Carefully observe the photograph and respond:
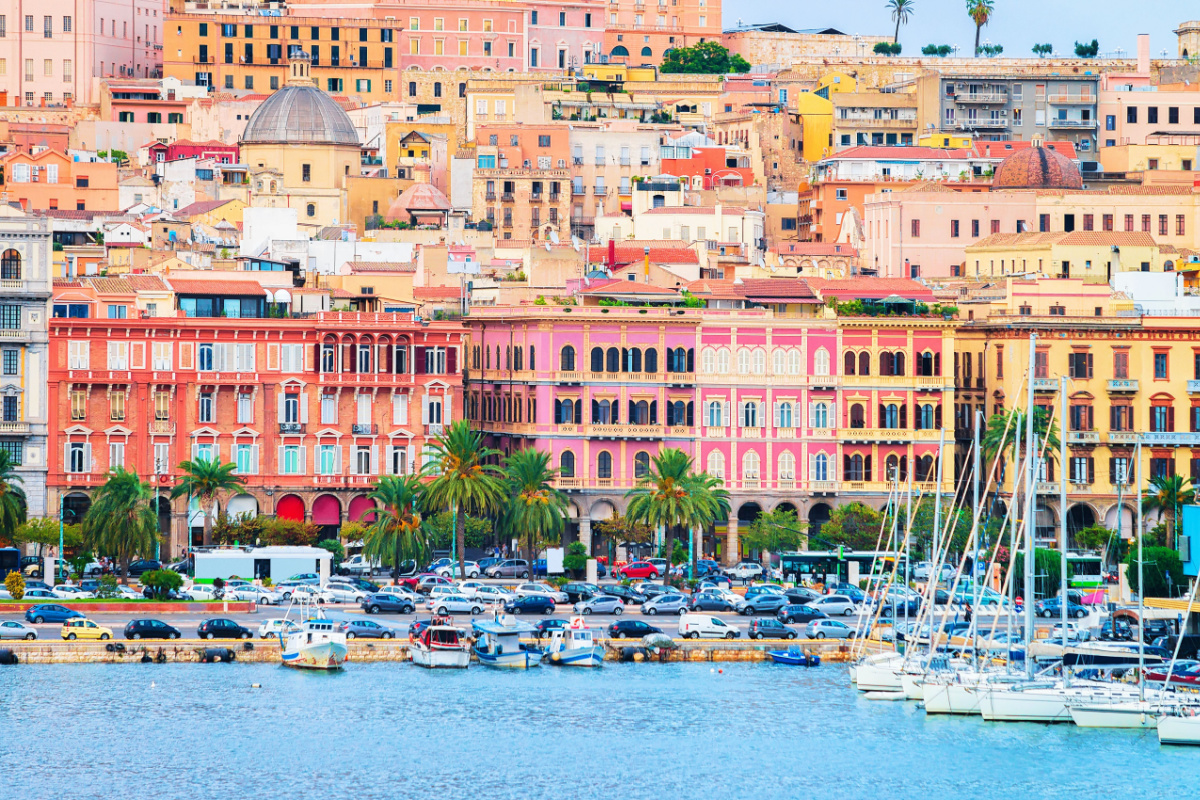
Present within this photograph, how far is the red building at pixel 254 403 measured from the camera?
120 metres

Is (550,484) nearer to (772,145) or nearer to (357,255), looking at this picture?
(357,255)

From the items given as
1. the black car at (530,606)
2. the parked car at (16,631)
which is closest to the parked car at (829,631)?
the black car at (530,606)

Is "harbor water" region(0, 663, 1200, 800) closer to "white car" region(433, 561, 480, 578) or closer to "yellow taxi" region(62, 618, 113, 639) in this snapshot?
"yellow taxi" region(62, 618, 113, 639)

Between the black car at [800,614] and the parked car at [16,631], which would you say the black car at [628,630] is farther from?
the parked car at [16,631]

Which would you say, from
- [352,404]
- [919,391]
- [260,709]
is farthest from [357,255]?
[260,709]

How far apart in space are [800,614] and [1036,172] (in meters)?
63.3

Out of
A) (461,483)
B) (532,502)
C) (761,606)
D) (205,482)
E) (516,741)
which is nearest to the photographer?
(516,741)

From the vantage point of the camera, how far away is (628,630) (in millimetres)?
98312

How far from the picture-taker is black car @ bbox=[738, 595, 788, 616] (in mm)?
105125

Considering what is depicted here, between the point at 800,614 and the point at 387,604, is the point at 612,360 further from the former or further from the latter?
the point at 387,604

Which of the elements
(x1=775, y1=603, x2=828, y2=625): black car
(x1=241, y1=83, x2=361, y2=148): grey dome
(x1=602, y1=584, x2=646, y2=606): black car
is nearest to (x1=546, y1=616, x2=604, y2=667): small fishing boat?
(x1=775, y1=603, x2=828, y2=625): black car

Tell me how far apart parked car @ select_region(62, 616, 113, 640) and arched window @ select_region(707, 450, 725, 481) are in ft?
122

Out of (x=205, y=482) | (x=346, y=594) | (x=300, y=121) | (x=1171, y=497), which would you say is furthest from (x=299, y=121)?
(x=1171, y=497)

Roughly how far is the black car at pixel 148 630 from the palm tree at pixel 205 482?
2172cm
